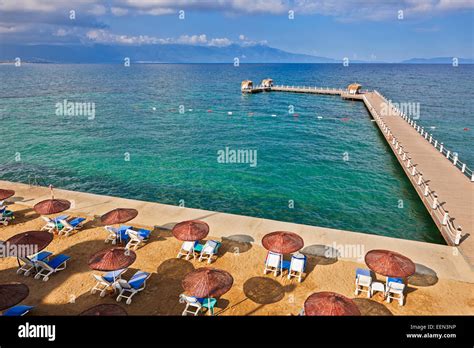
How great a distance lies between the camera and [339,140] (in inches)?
1617

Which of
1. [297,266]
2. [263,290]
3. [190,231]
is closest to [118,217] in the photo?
[190,231]

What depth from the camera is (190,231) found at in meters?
14.2

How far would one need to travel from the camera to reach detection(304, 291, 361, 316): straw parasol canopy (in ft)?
29.3

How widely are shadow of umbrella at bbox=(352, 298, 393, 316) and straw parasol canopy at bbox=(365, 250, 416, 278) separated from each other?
140cm

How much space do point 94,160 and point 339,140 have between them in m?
31.6

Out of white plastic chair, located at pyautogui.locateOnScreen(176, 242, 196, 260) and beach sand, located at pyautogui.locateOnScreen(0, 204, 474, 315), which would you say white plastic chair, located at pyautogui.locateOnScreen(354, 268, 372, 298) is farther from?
white plastic chair, located at pyautogui.locateOnScreen(176, 242, 196, 260)

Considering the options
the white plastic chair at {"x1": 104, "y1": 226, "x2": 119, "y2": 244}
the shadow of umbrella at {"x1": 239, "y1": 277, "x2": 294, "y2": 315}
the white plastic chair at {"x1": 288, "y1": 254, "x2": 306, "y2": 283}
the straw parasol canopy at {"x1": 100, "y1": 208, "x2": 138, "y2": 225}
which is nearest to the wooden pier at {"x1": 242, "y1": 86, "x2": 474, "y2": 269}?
the white plastic chair at {"x1": 288, "y1": 254, "x2": 306, "y2": 283}

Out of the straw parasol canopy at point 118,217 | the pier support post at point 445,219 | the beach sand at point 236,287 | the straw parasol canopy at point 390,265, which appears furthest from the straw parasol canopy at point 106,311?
the pier support post at point 445,219

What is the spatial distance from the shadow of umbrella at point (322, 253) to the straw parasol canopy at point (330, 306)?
521cm

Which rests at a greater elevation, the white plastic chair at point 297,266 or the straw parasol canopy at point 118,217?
the straw parasol canopy at point 118,217

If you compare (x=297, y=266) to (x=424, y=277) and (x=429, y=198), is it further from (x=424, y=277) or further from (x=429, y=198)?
(x=429, y=198)

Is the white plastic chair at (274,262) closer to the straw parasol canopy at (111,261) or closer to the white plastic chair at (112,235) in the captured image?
the straw parasol canopy at (111,261)

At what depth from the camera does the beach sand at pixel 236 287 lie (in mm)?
11750
